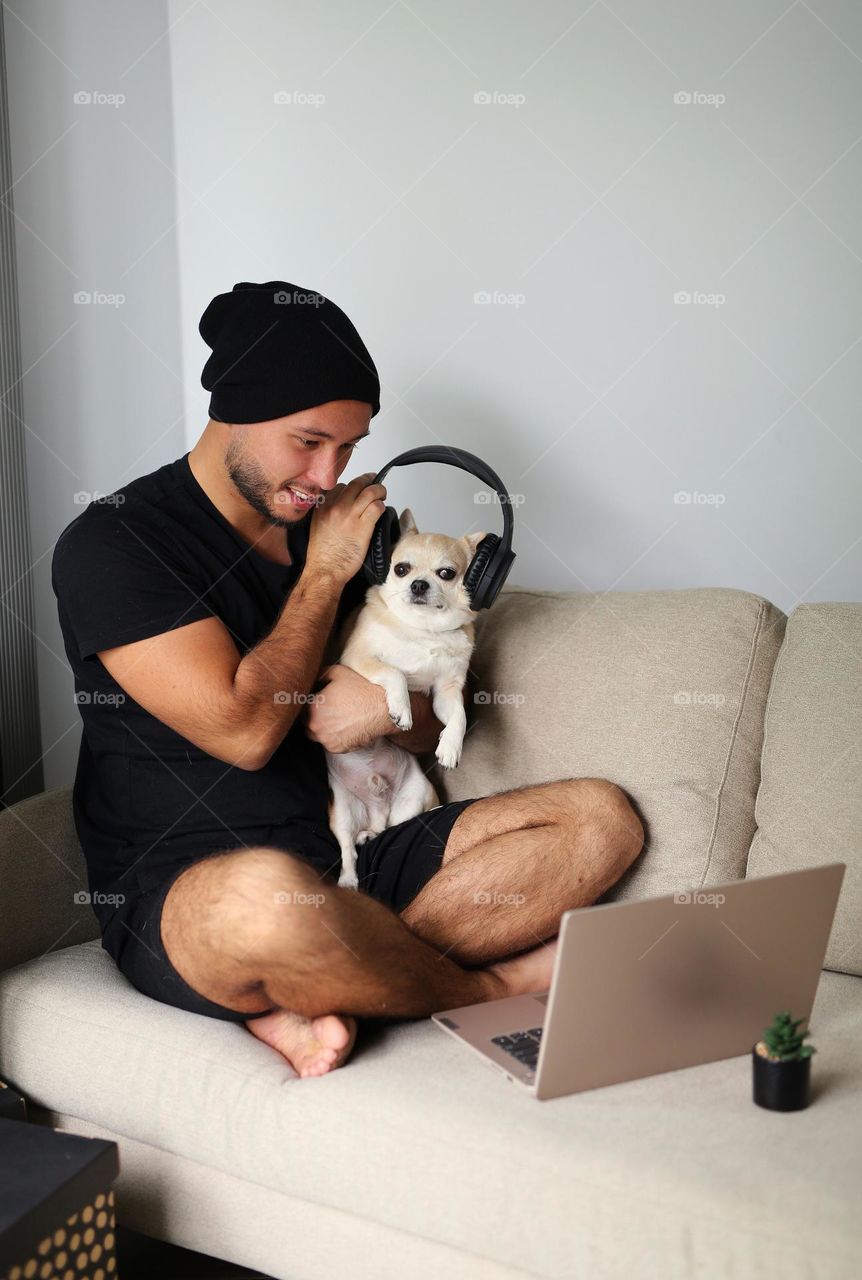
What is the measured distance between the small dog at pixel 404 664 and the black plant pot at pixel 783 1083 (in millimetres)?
793

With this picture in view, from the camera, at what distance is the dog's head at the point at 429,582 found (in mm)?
2012

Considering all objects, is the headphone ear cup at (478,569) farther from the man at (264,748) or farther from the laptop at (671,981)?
the laptop at (671,981)

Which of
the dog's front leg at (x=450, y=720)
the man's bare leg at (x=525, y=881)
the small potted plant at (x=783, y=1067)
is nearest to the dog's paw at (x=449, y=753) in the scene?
the dog's front leg at (x=450, y=720)

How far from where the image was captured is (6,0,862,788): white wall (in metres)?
2.28

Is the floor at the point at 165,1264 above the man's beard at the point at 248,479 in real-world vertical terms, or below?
below

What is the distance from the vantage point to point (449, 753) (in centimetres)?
201

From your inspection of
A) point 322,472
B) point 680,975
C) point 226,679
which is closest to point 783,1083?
point 680,975

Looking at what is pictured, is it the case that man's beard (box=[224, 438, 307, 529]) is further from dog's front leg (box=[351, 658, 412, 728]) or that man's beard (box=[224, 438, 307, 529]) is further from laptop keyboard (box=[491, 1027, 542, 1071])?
laptop keyboard (box=[491, 1027, 542, 1071])

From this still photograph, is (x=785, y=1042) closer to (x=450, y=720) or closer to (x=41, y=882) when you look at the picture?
(x=450, y=720)

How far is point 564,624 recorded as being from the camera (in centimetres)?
210

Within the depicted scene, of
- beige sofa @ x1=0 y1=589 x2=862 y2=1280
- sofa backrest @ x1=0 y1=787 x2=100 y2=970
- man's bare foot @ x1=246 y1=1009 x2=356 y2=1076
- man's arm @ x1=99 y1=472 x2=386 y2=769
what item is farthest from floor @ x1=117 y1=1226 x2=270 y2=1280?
man's arm @ x1=99 y1=472 x2=386 y2=769

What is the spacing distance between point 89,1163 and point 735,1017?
2.73ft

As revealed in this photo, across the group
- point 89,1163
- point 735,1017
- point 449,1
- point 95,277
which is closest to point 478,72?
point 449,1

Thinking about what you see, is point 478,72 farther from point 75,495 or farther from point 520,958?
point 520,958
